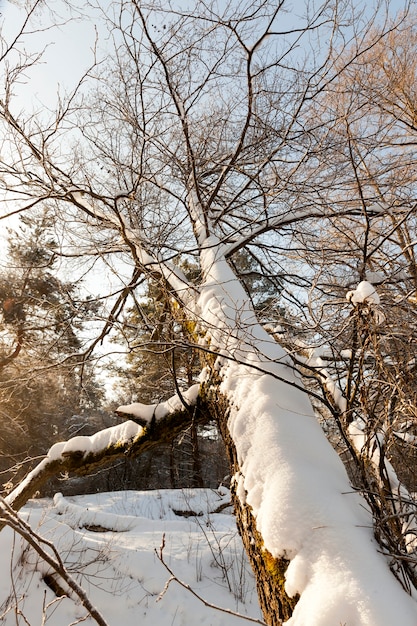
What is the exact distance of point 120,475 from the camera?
1834 cm

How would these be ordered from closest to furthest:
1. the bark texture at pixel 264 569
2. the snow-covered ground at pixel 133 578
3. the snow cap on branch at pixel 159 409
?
the bark texture at pixel 264 569
the snow cap on branch at pixel 159 409
the snow-covered ground at pixel 133 578

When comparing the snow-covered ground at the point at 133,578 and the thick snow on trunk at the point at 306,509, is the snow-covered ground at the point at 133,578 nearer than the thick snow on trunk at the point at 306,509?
No

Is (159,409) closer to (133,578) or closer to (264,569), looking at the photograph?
(264,569)

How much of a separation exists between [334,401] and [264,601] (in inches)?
53.0

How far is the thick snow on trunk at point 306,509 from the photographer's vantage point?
33.7 inches

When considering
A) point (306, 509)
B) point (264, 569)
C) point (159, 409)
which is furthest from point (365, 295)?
point (159, 409)

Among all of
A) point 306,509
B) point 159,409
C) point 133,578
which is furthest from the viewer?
point 133,578

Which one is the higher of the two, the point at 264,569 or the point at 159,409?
the point at 159,409

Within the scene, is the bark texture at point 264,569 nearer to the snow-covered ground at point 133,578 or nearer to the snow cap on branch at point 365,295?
the snow cap on branch at point 365,295

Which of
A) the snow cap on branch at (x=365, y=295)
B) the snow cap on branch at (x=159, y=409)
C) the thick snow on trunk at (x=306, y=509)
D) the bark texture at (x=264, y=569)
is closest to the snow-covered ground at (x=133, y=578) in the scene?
the snow cap on branch at (x=159, y=409)

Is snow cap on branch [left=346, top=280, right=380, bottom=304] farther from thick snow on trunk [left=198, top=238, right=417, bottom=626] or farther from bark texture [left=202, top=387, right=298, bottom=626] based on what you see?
bark texture [left=202, top=387, right=298, bottom=626]

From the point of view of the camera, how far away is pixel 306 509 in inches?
42.5

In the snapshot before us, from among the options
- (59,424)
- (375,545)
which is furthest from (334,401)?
(59,424)

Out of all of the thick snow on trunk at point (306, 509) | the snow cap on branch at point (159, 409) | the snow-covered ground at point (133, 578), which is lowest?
the snow-covered ground at point (133, 578)
